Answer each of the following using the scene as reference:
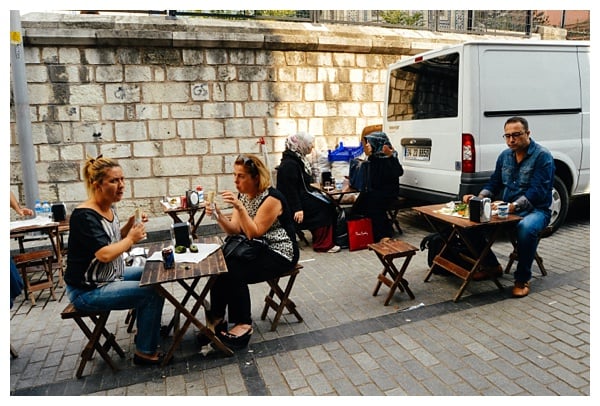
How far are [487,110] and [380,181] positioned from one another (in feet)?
5.22

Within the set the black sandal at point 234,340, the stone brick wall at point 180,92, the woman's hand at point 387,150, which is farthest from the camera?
the stone brick wall at point 180,92

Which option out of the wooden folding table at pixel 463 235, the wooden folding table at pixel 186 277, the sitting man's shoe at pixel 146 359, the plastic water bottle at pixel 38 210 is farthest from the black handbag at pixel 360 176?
the plastic water bottle at pixel 38 210

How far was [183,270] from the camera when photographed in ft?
9.89

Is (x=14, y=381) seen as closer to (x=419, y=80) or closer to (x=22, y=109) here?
(x=22, y=109)

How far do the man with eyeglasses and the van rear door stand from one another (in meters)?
1.23

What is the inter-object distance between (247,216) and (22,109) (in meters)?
4.27

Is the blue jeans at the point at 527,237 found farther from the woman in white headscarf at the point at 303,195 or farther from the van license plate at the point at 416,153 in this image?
the woman in white headscarf at the point at 303,195

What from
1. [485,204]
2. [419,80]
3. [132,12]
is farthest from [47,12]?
[485,204]

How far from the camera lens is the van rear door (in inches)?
217

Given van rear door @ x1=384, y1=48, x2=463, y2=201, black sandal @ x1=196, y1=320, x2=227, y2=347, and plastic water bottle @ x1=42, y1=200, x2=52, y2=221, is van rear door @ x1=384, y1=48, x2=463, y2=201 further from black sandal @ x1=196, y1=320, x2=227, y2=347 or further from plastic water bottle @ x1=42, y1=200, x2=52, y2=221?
plastic water bottle @ x1=42, y1=200, x2=52, y2=221

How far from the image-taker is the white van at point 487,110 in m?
5.31

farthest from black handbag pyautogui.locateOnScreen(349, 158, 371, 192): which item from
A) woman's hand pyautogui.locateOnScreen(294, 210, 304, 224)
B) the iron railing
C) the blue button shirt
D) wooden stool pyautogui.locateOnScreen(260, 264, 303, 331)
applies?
the iron railing

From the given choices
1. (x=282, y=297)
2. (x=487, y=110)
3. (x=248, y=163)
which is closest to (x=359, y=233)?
(x=487, y=110)

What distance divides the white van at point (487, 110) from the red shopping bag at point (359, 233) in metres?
0.97
